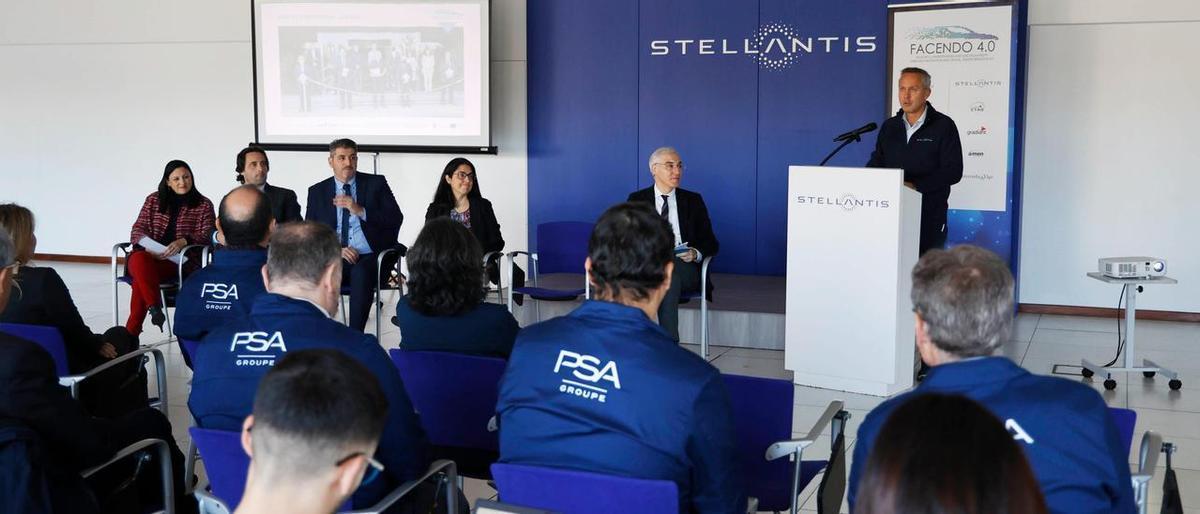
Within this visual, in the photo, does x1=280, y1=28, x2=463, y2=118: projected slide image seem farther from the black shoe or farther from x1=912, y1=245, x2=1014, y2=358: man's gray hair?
x1=912, y1=245, x2=1014, y2=358: man's gray hair

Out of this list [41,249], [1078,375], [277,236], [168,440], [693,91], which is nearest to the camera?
[277,236]

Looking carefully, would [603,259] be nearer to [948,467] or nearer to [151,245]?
[948,467]

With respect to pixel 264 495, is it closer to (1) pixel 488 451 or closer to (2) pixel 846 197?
(1) pixel 488 451

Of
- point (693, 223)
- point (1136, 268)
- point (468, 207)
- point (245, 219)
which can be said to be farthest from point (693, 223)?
point (245, 219)

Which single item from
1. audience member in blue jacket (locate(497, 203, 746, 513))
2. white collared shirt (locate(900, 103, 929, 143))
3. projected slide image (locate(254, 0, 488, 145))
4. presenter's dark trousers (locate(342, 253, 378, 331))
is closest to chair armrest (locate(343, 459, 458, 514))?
audience member in blue jacket (locate(497, 203, 746, 513))

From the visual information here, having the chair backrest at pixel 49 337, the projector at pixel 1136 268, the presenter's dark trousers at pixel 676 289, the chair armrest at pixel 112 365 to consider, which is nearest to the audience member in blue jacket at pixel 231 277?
the chair armrest at pixel 112 365

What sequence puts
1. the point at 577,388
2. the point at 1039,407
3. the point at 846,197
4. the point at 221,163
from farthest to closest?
the point at 221,163 < the point at 846,197 < the point at 577,388 < the point at 1039,407

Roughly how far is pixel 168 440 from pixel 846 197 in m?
3.33

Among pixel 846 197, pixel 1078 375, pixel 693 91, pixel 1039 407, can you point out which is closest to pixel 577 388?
pixel 1039 407

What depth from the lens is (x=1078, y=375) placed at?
18.9ft

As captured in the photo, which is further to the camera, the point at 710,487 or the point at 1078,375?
the point at 1078,375

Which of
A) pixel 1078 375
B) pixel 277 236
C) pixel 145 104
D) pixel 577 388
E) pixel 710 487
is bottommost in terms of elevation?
pixel 1078 375

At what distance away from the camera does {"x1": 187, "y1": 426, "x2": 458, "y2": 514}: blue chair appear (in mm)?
2336

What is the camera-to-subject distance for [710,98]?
320 inches
